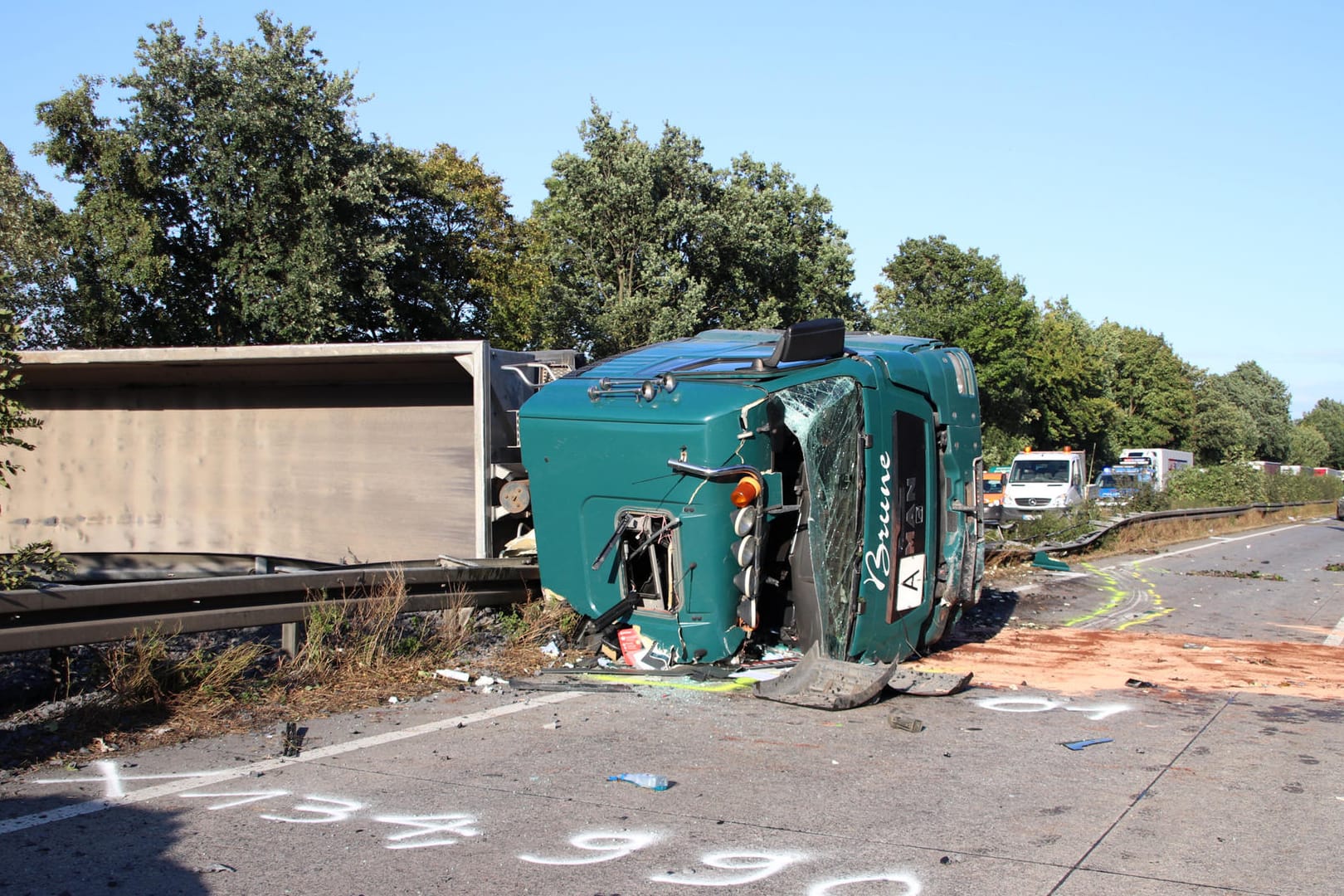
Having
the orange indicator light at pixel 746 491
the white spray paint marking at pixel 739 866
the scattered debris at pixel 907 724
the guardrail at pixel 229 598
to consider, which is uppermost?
the orange indicator light at pixel 746 491

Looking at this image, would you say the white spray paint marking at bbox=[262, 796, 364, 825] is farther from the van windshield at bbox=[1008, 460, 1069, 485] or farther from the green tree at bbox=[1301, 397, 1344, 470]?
the green tree at bbox=[1301, 397, 1344, 470]

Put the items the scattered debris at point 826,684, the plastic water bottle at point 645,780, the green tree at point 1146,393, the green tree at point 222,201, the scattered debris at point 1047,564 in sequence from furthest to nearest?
the green tree at point 1146,393
the green tree at point 222,201
the scattered debris at point 1047,564
the scattered debris at point 826,684
the plastic water bottle at point 645,780

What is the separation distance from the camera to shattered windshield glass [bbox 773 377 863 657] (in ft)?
22.4

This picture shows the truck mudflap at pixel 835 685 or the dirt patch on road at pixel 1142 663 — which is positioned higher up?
the truck mudflap at pixel 835 685

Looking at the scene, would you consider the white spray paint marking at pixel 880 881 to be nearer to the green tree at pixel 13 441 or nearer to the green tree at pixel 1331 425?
the green tree at pixel 13 441

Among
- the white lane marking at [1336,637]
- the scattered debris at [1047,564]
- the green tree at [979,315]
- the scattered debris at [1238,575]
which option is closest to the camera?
the white lane marking at [1336,637]

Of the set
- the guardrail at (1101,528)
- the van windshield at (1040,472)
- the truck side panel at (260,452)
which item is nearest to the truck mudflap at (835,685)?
the truck side panel at (260,452)

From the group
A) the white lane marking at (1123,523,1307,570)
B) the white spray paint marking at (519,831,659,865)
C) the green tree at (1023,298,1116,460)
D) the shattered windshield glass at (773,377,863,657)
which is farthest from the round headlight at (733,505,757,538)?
the green tree at (1023,298,1116,460)

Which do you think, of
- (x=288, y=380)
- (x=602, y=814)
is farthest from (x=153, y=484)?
(x=602, y=814)

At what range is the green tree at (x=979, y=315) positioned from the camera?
56.8 m

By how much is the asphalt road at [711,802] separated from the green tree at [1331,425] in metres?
147

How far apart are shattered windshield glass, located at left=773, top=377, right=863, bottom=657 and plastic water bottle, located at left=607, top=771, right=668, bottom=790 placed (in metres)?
2.24

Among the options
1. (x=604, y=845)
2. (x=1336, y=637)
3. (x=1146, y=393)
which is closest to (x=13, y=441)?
(x=604, y=845)

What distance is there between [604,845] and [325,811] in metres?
1.19
